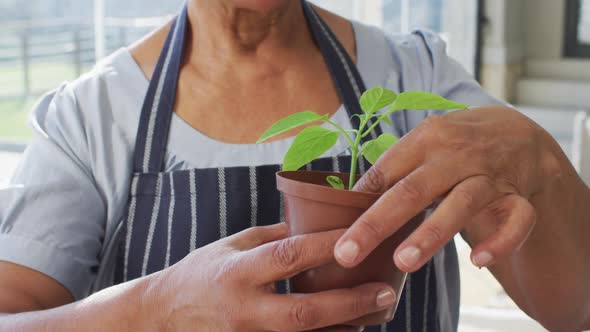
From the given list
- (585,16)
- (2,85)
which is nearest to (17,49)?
(2,85)

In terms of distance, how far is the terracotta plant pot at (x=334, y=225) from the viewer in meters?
0.69

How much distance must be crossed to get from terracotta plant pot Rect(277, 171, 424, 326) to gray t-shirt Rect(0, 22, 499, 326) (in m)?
0.46

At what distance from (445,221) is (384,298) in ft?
0.28

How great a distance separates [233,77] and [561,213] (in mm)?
525

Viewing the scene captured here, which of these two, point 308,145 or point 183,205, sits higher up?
point 308,145

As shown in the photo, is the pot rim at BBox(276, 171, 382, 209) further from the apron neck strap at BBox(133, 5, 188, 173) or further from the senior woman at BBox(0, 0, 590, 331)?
the apron neck strap at BBox(133, 5, 188, 173)

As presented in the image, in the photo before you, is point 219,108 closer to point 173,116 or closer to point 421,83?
point 173,116

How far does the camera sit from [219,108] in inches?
47.8

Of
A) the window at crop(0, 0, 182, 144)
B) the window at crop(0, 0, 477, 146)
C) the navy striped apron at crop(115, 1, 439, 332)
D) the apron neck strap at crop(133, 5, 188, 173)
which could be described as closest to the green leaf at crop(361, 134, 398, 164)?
the navy striped apron at crop(115, 1, 439, 332)

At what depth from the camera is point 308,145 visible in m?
0.75

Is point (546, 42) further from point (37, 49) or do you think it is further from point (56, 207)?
point (56, 207)

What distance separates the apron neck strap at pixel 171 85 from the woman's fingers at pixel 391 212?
1.57 ft

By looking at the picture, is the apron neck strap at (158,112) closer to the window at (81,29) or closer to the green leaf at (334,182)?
the green leaf at (334,182)

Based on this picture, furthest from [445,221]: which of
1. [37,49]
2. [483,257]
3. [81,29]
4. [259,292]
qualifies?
[37,49]
